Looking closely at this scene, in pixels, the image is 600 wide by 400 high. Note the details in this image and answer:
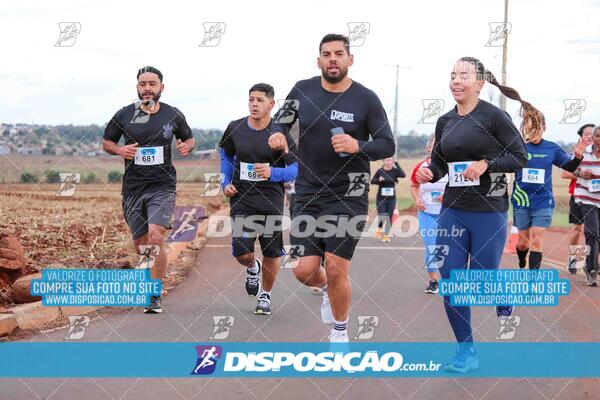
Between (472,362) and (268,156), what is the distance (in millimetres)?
3434

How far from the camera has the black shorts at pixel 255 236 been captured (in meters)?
8.87

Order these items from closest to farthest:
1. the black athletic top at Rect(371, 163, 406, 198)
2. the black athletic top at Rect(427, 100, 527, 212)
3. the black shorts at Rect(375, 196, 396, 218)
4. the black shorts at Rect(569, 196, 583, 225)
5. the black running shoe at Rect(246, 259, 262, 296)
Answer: the black athletic top at Rect(427, 100, 527, 212) → the black running shoe at Rect(246, 259, 262, 296) → the black shorts at Rect(569, 196, 583, 225) → the black athletic top at Rect(371, 163, 406, 198) → the black shorts at Rect(375, 196, 396, 218)

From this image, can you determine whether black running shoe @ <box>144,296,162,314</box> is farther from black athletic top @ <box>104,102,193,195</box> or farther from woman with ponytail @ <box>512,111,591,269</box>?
woman with ponytail @ <box>512,111,591,269</box>

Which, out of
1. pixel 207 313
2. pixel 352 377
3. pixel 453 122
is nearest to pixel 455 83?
pixel 453 122

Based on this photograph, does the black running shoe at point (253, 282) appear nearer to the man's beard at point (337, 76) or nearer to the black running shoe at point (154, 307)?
the black running shoe at point (154, 307)

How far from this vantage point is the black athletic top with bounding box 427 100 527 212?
6.41 meters

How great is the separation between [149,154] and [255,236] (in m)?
1.46

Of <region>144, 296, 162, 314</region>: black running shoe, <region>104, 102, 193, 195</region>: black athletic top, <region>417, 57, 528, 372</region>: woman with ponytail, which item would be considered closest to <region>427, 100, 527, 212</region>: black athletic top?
<region>417, 57, 528, 372</region>: woman with ponytail

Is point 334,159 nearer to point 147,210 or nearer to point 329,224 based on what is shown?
point 329,224

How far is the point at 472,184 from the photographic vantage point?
6.39 meters

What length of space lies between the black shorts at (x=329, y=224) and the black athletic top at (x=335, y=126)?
0.09m

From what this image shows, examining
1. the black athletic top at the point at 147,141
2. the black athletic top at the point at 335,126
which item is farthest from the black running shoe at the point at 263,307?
the black athletic top at the point at 335,126

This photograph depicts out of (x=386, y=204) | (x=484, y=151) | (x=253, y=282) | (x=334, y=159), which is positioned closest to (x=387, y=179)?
(x=386, y=204)

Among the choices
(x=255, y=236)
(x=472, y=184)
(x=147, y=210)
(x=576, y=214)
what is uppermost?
(x=472, y=184)
